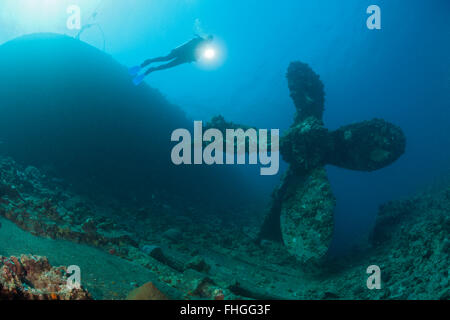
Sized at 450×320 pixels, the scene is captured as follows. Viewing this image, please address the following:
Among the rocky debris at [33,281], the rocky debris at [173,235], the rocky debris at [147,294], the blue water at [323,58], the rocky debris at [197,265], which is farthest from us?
the blue water at [323,58]

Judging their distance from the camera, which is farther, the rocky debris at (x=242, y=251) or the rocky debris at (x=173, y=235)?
the rocky debris at (x=173, y=235)

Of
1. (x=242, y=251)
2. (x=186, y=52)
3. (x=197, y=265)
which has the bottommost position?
(x=242, y=251)

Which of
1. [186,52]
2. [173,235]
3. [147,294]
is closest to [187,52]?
[186,52]

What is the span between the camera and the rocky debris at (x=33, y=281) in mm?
2504

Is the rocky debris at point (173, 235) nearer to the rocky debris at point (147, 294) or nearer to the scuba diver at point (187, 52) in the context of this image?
the rocky debris at point (147, 294)

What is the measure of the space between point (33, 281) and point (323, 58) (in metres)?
63.7

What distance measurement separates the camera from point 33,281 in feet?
10.2

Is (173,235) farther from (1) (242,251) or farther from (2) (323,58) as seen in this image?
(2) (323,58)

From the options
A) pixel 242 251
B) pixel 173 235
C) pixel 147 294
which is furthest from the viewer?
pixel 242 251

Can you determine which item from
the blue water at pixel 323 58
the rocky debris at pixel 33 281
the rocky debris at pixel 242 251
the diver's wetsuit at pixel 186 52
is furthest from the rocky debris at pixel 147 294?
the blue water at pixel 323 58

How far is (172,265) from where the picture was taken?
5.22m

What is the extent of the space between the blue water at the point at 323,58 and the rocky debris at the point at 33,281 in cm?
3137

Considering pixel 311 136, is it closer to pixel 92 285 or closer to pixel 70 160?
pixel 92 285
